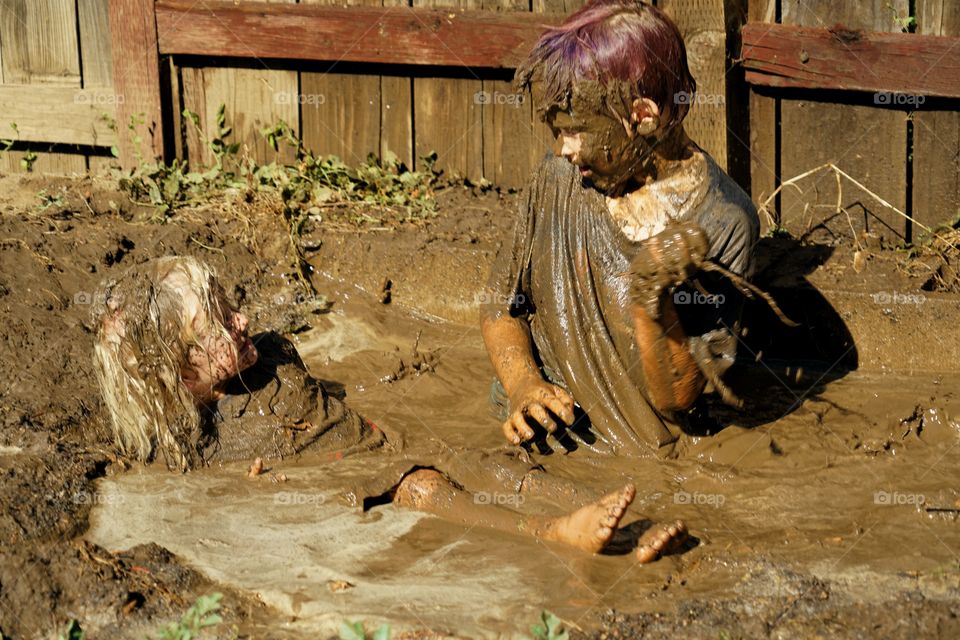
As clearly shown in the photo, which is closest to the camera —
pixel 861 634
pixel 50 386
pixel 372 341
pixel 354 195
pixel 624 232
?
pixel 861 634

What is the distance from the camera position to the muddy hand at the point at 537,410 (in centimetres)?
473

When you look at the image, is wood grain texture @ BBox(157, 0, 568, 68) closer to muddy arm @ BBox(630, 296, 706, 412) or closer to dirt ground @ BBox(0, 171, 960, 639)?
dirt ground @ BBox(0, 171, 960, 639)

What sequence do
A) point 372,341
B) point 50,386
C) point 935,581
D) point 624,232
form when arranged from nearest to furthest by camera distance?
point 935,581 → point 624,232 → point 50,386 → point 372,341

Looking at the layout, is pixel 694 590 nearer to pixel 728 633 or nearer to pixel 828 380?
pixel 728 633

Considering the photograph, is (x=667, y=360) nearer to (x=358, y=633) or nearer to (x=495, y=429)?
(x=495, y=429)

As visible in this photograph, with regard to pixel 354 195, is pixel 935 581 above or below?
below

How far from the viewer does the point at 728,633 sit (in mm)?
3596

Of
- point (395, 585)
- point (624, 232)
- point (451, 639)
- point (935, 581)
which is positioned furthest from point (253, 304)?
point (935, 581)

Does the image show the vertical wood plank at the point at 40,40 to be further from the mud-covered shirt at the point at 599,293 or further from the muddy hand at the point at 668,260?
the muddy hand at the point at 668,260

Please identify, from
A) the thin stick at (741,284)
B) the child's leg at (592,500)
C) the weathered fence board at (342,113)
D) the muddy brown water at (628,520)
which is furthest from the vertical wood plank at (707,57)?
the child's leg at (592,500)

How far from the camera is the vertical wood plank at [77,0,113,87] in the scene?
7.54 m

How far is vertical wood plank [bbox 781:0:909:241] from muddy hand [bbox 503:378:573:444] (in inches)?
97.5

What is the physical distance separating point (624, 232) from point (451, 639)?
2018 millimetres

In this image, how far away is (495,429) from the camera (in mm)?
5578
